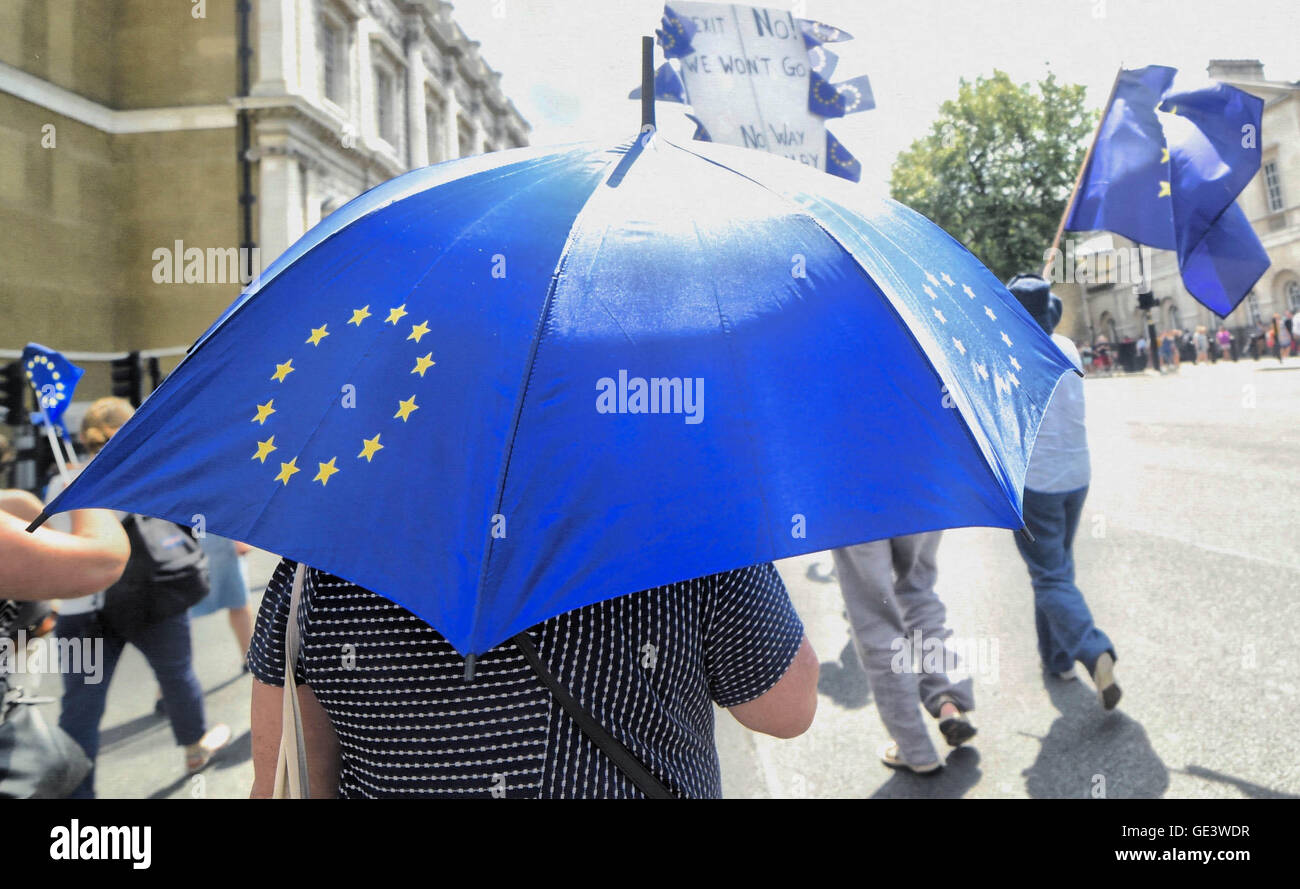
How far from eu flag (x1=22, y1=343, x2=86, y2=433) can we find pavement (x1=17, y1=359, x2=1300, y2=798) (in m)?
1.78

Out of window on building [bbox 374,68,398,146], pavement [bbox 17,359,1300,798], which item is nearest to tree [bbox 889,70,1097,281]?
window on building [bbox 374,68,398,146]

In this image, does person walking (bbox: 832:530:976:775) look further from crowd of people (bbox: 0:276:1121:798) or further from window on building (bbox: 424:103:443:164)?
window on building (bbox: 424:103:443:164)

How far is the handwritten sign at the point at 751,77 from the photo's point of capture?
19.8 feet

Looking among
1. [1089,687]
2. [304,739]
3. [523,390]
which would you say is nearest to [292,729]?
[304,739]

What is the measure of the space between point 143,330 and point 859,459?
19285 mm

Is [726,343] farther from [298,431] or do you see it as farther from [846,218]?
[298,431]

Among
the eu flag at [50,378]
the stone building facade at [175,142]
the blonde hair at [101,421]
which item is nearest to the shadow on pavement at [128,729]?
the blonde hair at [101,421]

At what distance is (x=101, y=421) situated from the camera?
3729 millimetres

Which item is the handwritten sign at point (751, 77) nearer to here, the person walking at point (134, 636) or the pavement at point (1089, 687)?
the pavement at point (1089, 687)

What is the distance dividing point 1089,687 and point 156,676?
458 cm

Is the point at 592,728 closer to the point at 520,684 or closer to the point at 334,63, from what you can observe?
the point at 520,684

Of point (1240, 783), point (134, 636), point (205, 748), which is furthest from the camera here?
point (205, 748)
